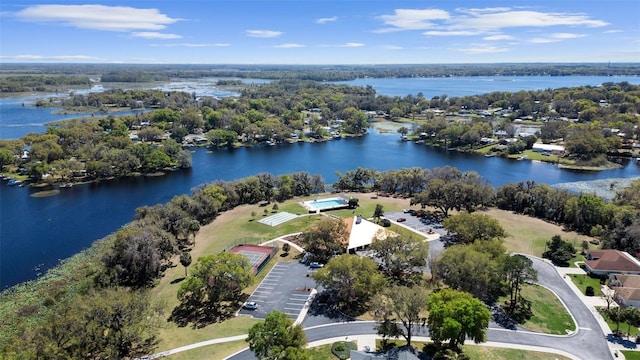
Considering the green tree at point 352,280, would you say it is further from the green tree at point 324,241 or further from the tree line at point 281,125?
the tree line at point 281,125

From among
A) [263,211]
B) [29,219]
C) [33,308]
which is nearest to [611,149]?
[263,211]

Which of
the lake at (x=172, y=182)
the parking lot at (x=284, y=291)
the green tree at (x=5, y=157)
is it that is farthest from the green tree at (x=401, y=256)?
the green tree at (x=5, y=157)

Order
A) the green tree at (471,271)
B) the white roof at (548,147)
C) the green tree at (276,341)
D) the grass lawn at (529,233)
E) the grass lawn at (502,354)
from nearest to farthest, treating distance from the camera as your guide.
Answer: the green tree at (276,341) → the grass lawn at (502,354) → the green tree at (471,271) → the grass lawn at (529,233) → the white roof at (548,147)

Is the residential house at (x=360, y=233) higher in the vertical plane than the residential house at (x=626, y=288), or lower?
higher

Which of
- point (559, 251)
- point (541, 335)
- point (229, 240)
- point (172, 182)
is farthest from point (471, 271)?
point (172, 182)

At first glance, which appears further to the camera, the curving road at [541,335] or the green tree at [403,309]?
the curving road at [541,335]

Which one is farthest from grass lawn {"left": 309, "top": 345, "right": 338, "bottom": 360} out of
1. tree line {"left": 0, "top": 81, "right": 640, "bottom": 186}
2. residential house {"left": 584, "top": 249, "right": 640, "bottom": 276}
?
tree line {"left": 0, "top": 81, "right": 640, "bottom": 186}

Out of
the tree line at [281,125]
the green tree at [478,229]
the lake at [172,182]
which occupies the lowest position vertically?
the lake at [172,182]

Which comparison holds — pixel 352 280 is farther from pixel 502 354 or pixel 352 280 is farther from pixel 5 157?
pixel 5 157
